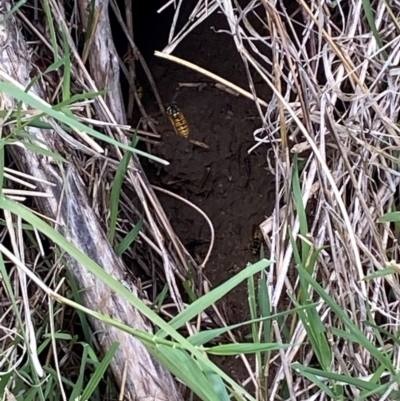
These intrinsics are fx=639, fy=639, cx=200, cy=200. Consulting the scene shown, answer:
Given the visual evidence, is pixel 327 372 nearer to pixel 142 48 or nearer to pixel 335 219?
pixel 335 219

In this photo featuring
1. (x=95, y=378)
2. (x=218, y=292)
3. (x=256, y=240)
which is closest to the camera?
(x=218, y=292)

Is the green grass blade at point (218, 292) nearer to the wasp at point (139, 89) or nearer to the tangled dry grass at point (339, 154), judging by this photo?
the tangled dry grass at point (339, 154)

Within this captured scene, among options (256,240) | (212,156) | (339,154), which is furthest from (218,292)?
(212,156)

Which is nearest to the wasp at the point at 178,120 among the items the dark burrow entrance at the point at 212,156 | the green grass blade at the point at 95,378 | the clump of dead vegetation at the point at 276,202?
the dark burrow entrance at the point at 212,156

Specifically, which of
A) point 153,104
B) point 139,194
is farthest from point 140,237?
point 153,104

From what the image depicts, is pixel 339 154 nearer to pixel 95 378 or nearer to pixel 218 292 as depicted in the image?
pixel 218 292
